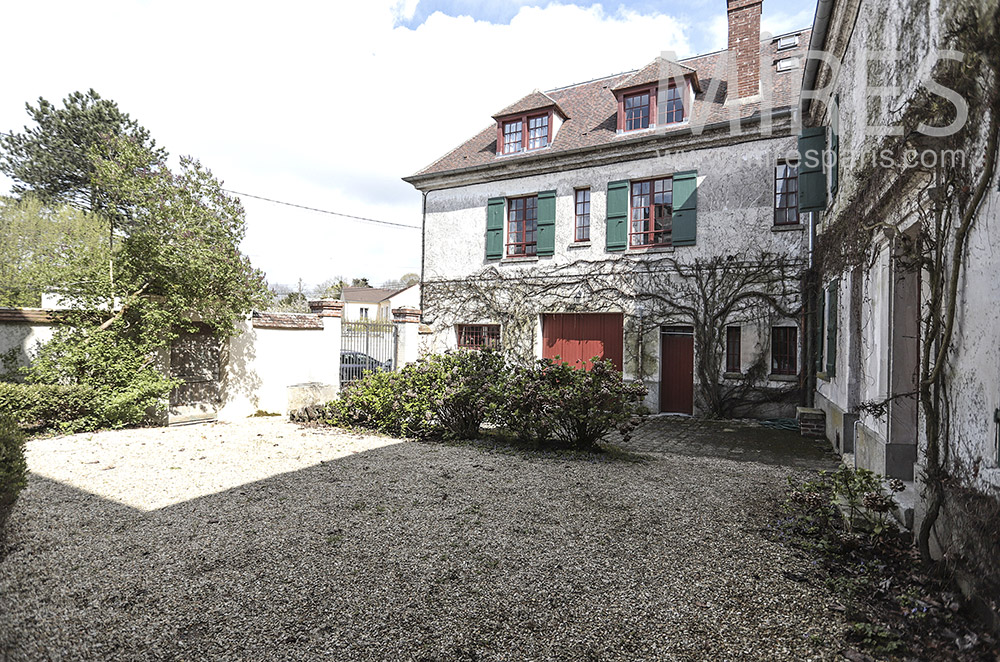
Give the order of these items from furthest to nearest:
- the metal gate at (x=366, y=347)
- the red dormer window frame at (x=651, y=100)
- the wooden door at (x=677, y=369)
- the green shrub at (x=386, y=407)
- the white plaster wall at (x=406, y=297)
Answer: the white plaster wall at (x=406, y=297) → the metal gate at (x=366, y=347) → the red dormer window frame at (x=651, y=100) → the wooden door at (x=677, y=369) → the green shrub at (x=386, y=407)

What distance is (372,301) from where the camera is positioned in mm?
50000

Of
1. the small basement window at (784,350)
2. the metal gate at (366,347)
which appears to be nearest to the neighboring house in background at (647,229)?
the small basement window at (784,350)

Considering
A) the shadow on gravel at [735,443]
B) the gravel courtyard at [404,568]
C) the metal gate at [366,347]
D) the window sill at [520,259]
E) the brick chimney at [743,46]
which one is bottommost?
the shadow on gravel at [735,443]

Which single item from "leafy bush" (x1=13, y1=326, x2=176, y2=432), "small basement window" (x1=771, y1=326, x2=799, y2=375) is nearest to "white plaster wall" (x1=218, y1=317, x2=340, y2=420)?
"leafy bush" (x1=13, y1=326, x2=176, y2=432)

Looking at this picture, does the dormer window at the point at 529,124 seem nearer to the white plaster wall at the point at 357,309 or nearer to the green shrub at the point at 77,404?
the green shrub at the point at 77,404

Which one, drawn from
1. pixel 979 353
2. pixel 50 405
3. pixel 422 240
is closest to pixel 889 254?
pixel 979 353

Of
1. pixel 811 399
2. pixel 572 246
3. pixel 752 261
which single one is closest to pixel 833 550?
pixel 811 399

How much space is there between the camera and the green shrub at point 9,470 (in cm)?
338

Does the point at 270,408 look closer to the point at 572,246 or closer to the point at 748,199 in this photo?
the point at 572,246

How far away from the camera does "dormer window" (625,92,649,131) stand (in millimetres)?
11898

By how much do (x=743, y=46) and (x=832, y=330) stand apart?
754 centimetres

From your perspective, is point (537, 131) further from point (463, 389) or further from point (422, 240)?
point (463, 389)

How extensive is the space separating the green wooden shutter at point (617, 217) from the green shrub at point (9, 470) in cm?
1058

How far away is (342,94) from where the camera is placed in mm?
14609
